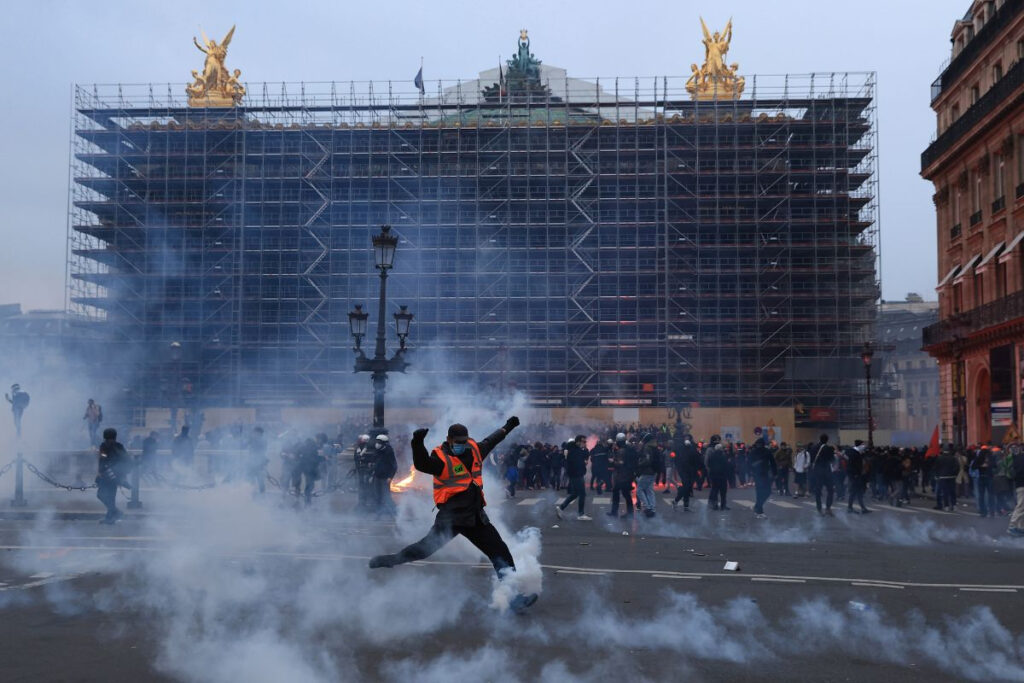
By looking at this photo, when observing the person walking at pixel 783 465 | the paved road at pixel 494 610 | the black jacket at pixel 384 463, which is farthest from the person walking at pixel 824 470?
the black jacket at pixel 384 463

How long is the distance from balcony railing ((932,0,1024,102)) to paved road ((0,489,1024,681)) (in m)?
24.9

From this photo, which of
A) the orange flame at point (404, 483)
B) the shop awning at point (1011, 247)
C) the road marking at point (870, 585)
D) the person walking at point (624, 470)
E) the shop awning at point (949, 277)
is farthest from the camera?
the shop awning at point (949, 277)

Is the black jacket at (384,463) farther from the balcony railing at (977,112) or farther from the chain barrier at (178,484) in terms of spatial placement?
the balcony railing at (977,112)

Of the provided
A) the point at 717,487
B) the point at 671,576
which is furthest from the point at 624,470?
the point at 671,576

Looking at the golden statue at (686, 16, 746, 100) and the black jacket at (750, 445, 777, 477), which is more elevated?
the golden statue at (686, 16, 746, 100)

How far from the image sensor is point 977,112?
1489 inches

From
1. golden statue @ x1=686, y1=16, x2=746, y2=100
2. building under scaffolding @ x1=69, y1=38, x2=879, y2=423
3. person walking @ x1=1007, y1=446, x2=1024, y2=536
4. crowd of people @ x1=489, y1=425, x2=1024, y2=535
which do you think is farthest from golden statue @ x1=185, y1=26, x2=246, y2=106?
person walking @ x1=1007, y1=446, x2=1024, y2=536

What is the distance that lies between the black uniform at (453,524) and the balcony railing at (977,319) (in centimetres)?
2813

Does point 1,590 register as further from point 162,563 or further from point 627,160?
point 627,160

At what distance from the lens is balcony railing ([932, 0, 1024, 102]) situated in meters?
35.3

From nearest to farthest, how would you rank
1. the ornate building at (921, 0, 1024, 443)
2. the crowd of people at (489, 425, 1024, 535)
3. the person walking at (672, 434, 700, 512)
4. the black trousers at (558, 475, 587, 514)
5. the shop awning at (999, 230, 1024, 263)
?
the black trousers at (558, 475, 587, 514), the crowd of people at (489, 425, 1024, 535), the person walking at (672, 434, 700, 512), the shop awning at (999, 230, 1024, 263), the ornate building at (921, 0, 1024, 443)

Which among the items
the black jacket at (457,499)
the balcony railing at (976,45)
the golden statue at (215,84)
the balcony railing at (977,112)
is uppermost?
the golden statue at (215,84)

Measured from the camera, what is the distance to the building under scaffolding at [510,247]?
51.9 meters

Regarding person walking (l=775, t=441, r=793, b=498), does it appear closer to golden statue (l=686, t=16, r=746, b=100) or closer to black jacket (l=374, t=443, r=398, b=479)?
black jacket (l=374, t=443, r=398, b=479)
